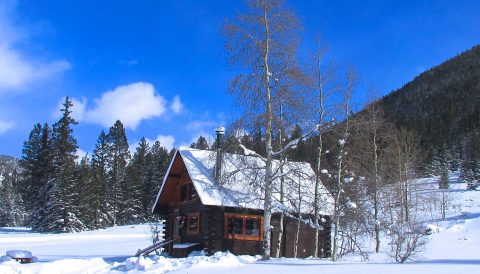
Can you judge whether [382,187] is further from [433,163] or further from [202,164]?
[433,163]

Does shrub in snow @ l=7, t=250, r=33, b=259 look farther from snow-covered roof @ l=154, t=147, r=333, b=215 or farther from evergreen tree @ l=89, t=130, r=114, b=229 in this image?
evergreen tree @ l=89, t=130, r=114, b=229

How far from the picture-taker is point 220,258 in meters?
19.5

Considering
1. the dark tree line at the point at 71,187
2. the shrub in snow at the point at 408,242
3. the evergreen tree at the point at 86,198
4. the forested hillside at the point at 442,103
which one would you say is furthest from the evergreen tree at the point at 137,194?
the shrub in snow at the point at 408,242

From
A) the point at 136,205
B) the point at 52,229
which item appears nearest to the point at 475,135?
the point at 136,205

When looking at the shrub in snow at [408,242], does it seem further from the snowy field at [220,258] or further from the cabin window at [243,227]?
the cabin window at [243,227]

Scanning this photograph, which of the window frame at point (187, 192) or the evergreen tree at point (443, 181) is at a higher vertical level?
the evergreen tree at point (443, 181)

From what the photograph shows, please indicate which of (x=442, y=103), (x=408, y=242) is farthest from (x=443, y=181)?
(x=442, y=103)

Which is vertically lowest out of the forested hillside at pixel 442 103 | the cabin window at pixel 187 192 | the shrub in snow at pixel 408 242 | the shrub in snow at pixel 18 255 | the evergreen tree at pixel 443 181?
the shrub in snow at pixel 18 255

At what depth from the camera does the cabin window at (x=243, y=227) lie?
87.7 feet

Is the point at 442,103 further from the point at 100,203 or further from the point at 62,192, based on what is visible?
the point at 62,192

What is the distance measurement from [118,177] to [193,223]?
183 feet

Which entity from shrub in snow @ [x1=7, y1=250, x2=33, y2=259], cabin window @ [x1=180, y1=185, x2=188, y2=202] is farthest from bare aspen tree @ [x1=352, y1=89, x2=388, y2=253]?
shrub in snow @ [x1=7, y1=250, x2=33, y2=259]

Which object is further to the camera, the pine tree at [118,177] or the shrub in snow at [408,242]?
the pine tree at [118,177]

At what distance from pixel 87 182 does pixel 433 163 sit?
5555 centimetres
